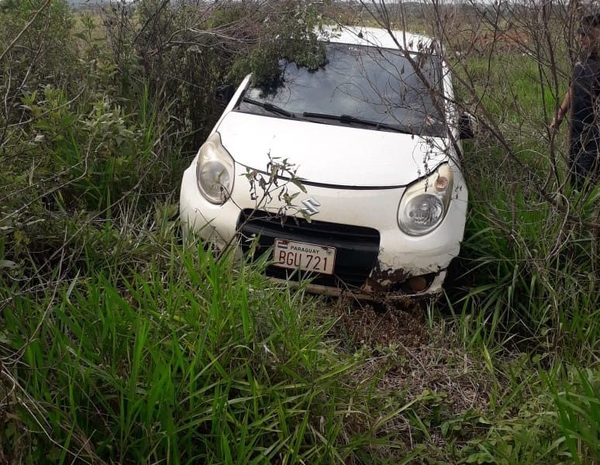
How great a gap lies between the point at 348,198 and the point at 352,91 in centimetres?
113

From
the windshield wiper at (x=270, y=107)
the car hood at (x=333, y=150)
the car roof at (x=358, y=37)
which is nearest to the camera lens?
the car hood at (x=333, y=150)

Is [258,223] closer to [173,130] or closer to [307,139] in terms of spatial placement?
[307,139]

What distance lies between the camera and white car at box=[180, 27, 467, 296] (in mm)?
Result: 3092

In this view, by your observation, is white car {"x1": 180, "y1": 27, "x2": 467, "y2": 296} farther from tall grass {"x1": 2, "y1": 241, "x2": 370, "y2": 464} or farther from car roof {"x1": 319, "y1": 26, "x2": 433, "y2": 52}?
car roof {"x1": 319, "y1": 26, "x2": 433, "y2": 52}

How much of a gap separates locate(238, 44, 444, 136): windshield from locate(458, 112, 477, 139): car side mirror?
0.72 feet

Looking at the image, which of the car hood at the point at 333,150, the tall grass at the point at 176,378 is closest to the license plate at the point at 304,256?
the car hood at the point at 333,150

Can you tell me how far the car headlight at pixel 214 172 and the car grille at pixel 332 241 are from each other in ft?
0.82

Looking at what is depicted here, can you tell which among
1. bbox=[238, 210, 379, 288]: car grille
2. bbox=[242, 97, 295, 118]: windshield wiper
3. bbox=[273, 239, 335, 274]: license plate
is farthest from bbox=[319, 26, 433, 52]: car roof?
bbox=[273, 239, 335, 274]: license plate

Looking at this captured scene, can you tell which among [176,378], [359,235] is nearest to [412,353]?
[359,235]

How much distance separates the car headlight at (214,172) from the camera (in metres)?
3.27

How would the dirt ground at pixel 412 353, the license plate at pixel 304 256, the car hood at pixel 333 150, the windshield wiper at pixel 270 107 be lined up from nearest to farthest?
the dirt ground at pixel 412 353 → the license plate at pixel 304 256 → the car hood at pixel 333 150 → the windshield wiper at pixel 270 107

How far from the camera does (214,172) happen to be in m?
3.34

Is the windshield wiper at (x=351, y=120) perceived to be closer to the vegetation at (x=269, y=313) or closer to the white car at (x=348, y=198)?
the white car at (x=348, y=198)

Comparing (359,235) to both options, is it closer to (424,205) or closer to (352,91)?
(424,205)
